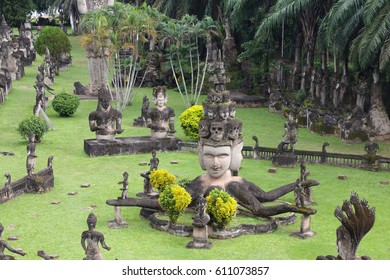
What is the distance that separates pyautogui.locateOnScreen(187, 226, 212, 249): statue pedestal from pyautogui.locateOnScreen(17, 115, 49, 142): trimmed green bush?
1460 centimetres

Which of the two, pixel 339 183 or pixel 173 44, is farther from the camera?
pixel 173 44

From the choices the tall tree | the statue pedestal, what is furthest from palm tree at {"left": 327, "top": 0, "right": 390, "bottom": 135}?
the tall tree

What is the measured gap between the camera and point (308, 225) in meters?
21.3

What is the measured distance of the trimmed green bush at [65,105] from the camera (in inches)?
1578

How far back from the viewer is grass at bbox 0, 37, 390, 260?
20.1 metres

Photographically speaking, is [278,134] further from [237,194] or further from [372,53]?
[237,194]

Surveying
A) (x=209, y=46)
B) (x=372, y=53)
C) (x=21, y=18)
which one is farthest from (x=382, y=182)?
(x=21, y=18)

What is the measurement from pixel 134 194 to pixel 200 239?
18.6 feet

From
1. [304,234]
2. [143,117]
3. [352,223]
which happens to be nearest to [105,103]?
[143,117]

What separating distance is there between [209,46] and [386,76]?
1309cm

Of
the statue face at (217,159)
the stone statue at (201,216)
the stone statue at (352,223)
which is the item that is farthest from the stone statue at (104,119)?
the stone statue at (352,223)

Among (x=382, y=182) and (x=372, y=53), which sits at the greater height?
(x=372, y=53)

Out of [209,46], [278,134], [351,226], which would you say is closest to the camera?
[351,226]

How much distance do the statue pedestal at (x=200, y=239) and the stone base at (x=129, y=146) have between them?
12132 mm
